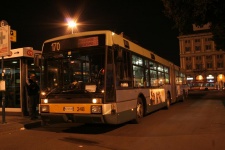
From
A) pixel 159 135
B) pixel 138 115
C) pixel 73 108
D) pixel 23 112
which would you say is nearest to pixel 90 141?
pixel 73 108

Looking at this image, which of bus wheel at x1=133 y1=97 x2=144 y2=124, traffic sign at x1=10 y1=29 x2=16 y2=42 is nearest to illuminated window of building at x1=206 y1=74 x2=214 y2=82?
bus wheel at x1=133 y1=97 x2=144 y2=124

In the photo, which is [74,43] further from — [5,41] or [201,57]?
[201,57]

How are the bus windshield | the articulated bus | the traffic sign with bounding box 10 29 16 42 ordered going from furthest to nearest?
the traffic sign with bounding box 10 29 16 42, the bus windshield, the articulated bus

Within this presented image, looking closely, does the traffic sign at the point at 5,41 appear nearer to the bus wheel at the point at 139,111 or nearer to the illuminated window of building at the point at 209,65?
the bus wheel at the point at 139,111

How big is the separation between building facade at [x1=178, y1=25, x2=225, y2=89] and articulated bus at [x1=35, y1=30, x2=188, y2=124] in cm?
9054

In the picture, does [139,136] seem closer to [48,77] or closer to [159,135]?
[159,135]

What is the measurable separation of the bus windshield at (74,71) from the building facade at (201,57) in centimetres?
9126

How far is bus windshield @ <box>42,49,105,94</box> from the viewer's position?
28.1ft

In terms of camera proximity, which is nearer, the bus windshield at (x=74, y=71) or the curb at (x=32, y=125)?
the bus windshield at (x=74, y=71)

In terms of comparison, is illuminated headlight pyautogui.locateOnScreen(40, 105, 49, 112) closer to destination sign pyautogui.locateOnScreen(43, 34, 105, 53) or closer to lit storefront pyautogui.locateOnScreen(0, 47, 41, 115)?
destination sign pyautogui.locateOnScreen(43, 34, 105, 53)

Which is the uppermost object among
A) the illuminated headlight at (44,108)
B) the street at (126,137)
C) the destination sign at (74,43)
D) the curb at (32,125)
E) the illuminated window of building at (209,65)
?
the illuminated window of building at (209,65)

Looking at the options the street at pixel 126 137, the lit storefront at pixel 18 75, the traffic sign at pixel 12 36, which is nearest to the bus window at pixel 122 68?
the street at pixel 126 137

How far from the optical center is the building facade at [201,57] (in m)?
99.0

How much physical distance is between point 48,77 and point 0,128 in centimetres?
283
